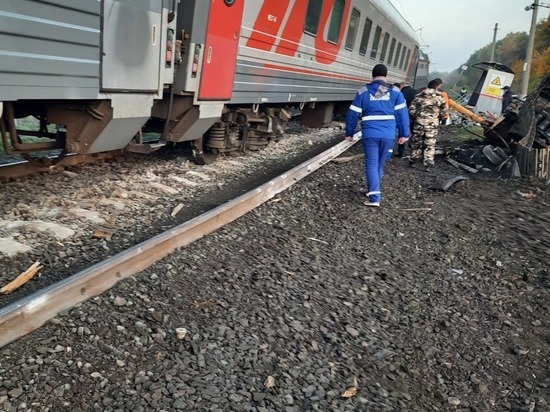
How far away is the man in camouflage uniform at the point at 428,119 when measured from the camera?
368 inches

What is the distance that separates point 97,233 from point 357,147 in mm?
8239

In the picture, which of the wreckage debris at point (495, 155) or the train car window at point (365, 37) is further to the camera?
the train car window at point (365, 37)

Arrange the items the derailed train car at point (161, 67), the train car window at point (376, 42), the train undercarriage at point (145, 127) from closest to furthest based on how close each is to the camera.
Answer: the derailed train car at point (161, 67) < the train undercarriage at point (145, 127) < the train car window at point (376, 42)

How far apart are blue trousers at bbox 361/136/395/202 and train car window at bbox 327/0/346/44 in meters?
3.69

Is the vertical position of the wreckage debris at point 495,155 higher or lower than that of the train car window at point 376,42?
lower

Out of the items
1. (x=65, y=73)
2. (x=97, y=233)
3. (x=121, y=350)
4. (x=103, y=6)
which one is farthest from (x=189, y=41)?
(x=121, y=350)

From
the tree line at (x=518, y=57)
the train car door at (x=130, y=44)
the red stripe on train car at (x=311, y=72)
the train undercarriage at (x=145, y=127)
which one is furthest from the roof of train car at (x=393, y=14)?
the tree line at (x=518, y=57)

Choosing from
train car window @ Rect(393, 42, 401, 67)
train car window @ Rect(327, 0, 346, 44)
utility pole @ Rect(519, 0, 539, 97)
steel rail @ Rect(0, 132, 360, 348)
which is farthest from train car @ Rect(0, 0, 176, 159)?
utility pole @ Rect(519, 0, 539, 97)

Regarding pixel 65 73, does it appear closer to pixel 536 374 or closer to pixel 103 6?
pixel 103 6

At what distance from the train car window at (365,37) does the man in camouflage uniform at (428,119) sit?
2.88 m

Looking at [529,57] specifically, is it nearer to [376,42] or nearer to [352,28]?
[376,42]

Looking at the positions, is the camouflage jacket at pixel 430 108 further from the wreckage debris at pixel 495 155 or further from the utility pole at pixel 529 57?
the utility pole at pixel 529 57

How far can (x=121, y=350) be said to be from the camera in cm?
257

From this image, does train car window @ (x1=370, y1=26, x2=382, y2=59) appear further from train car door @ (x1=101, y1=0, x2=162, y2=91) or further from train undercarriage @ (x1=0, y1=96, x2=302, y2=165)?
train car door @ (x1=101, y1=0, x2=162, y2=91)
